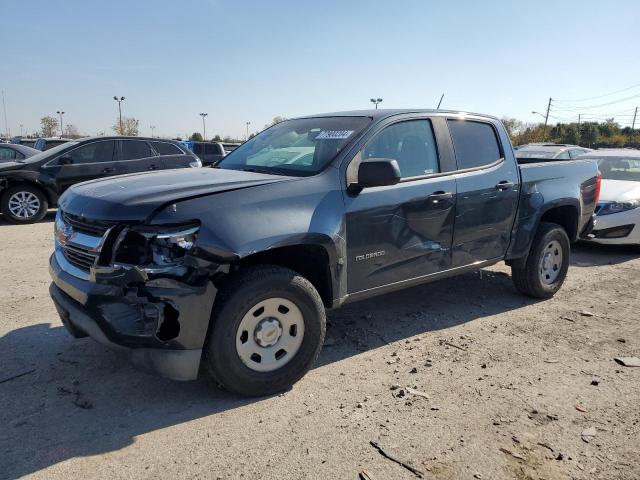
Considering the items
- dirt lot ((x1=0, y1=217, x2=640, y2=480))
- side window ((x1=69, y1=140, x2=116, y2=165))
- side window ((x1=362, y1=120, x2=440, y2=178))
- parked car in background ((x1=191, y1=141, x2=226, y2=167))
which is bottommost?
dirt lot ((x1=0, y1=217, x2=640, y2=480))

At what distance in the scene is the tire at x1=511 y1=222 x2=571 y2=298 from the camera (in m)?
5.16

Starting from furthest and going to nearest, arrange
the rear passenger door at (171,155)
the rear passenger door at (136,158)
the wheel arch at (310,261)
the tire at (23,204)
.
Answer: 1. the rear passenger door at (171,155)
2. the rear passenger door at (136,158)
3. the tire at (23,204)
4. the wheel arch at (310,261)

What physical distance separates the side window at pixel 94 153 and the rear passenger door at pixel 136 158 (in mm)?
208

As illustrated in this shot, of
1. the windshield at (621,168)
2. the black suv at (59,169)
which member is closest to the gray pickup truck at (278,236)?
the windshield at (621,168)

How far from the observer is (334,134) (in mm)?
3941

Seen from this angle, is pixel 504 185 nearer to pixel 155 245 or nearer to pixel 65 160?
pixel 155 245

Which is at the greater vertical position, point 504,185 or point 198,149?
point 198,149

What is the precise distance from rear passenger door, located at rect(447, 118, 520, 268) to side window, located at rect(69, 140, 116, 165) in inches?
309

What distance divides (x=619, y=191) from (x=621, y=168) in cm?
125

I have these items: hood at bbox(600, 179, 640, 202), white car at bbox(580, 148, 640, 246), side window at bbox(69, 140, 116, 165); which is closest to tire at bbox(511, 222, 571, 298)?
white car at bbox(580, 148, 640, 246)

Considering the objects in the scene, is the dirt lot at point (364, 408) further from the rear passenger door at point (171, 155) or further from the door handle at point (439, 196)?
the rear passenger door at point (171, 155)

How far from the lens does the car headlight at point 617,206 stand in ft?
24.7

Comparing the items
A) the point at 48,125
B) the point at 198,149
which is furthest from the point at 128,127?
the point at 198,149

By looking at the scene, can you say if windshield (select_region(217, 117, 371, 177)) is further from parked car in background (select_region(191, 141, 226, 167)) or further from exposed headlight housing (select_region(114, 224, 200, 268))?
parked car in background (select_region(191, 141, 226, 167))
